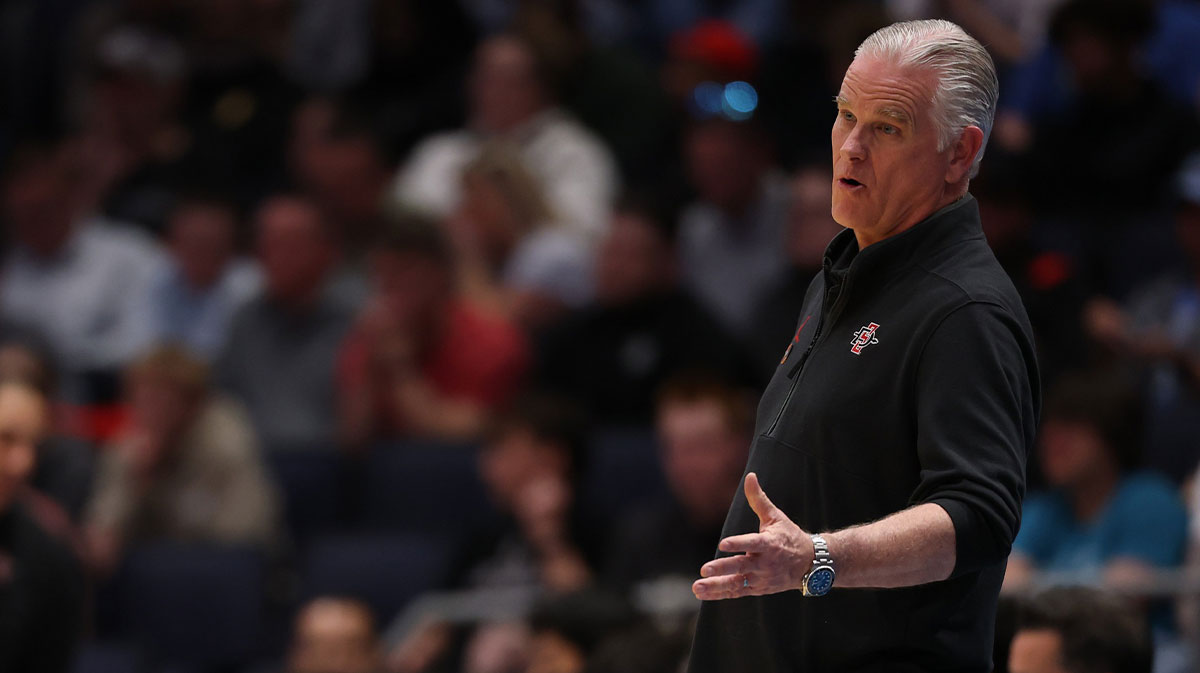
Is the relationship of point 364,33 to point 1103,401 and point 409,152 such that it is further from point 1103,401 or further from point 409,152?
point 1103,401

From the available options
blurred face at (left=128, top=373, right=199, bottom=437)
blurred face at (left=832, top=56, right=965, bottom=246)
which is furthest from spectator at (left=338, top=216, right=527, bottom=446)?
blurred face at (left=832, top=56, right=965, bottom=246)

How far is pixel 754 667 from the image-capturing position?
2.24 meters

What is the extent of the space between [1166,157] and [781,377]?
4.56 meters

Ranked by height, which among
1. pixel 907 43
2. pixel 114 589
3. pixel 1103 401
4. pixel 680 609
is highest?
pixel 907 43

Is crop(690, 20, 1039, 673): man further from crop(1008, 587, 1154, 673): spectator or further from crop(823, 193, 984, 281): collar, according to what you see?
crop(1008, 587, 1154, 673): spectator

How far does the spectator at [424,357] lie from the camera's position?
252 inches

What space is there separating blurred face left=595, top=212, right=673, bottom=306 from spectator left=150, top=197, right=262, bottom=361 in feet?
5.99

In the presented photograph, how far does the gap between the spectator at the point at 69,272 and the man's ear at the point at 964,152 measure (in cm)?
562

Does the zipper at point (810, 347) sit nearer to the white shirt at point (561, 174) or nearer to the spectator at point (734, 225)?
the spectator at point (734, 225)

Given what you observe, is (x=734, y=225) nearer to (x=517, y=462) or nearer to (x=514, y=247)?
(x=514, y=247)

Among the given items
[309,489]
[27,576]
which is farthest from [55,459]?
[27,576]

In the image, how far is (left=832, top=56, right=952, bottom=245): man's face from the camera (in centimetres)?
216

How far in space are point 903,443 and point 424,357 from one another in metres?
4.48

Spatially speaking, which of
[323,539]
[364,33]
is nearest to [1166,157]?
[323,539]
